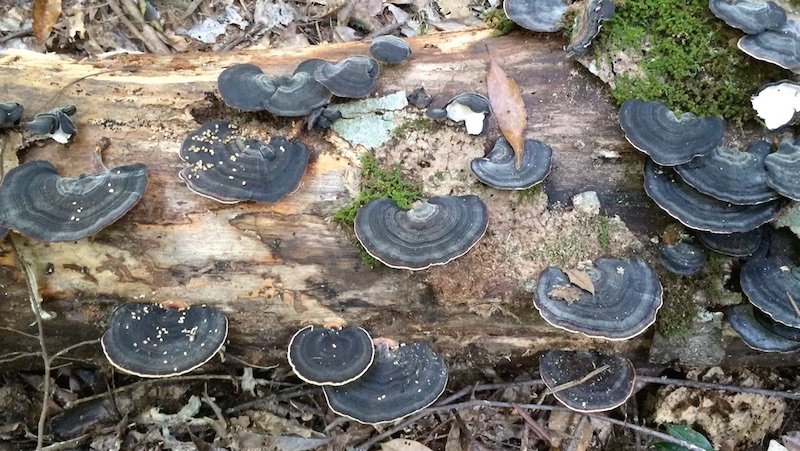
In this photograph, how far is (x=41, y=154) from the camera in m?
4.46

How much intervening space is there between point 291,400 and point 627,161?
344cm

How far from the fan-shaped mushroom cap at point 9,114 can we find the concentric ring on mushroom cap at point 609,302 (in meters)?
A: 3.82

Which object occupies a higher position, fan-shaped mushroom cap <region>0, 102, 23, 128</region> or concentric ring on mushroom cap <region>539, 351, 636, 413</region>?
fan-shaped mushroom cap <region>0, 102, 23, 128</region>

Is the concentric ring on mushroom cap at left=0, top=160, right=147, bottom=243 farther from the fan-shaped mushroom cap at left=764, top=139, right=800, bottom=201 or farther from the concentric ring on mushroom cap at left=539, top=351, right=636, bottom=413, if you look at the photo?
the fan-shaped mushroom cap at left=764, top=139, right=800, bottom=201

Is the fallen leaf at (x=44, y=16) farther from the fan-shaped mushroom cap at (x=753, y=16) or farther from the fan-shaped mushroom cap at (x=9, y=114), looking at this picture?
the fan-shaped mushroom cap at (x=753, y=16)

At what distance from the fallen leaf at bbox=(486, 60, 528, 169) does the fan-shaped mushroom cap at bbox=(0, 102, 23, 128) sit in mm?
3401

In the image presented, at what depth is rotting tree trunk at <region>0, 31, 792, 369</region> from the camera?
434 centimetres

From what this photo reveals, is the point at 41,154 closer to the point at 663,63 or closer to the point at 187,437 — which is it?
the point at 187,437

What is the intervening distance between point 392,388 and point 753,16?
11.6ft

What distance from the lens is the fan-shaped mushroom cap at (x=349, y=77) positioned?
4371 millimetres

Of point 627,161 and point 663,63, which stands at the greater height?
point 663,63

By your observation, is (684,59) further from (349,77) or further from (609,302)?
(349,77)

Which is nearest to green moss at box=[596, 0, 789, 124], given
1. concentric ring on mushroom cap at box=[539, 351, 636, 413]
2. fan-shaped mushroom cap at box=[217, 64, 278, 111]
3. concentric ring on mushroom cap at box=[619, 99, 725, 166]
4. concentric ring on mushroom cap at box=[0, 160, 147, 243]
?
concentric ring on mushroom cap at box=[619, 99, 725, 166]

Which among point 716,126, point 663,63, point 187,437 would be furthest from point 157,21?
point 716,126
